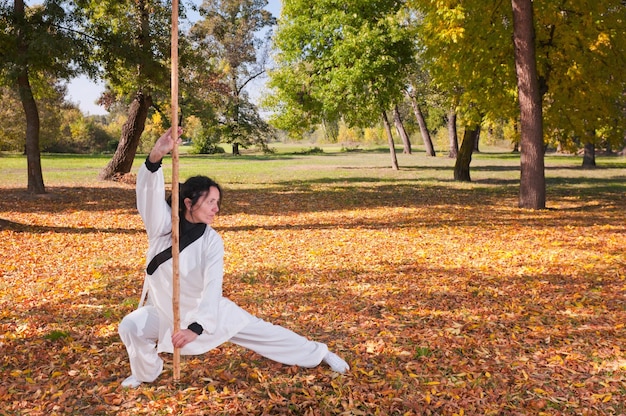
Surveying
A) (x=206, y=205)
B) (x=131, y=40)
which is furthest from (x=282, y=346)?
(x=131, y=40)

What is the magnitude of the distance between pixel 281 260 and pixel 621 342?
17.6 ft

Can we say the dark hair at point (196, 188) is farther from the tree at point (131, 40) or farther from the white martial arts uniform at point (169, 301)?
the tree at point (131, 40)

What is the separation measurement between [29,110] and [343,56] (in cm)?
1362

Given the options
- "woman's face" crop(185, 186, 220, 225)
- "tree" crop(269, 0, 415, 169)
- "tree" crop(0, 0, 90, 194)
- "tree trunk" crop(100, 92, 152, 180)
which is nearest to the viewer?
"woman's face" crop(185, 186, 220, 225)

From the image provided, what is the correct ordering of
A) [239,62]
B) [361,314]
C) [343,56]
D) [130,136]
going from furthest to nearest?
[239,62] → [343,56] → [130,136] → [361,314]

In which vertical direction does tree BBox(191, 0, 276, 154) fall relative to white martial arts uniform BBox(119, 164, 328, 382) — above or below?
above

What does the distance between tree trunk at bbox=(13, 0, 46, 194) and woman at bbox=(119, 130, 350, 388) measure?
40.4ft

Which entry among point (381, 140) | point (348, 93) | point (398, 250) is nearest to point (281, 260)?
point (398, 250)

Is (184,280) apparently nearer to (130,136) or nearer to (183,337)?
(183,337)

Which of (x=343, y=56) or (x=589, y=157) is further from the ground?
(x=343, y=56)

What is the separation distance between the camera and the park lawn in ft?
14.6

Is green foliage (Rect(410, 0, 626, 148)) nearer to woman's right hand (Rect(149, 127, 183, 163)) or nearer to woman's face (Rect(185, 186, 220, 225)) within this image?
woman's face (Rect(185, 186, 220, 225))

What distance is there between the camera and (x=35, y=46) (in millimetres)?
13789

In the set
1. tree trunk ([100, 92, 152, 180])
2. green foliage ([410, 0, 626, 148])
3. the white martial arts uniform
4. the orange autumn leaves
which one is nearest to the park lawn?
the orange autumn leaves
